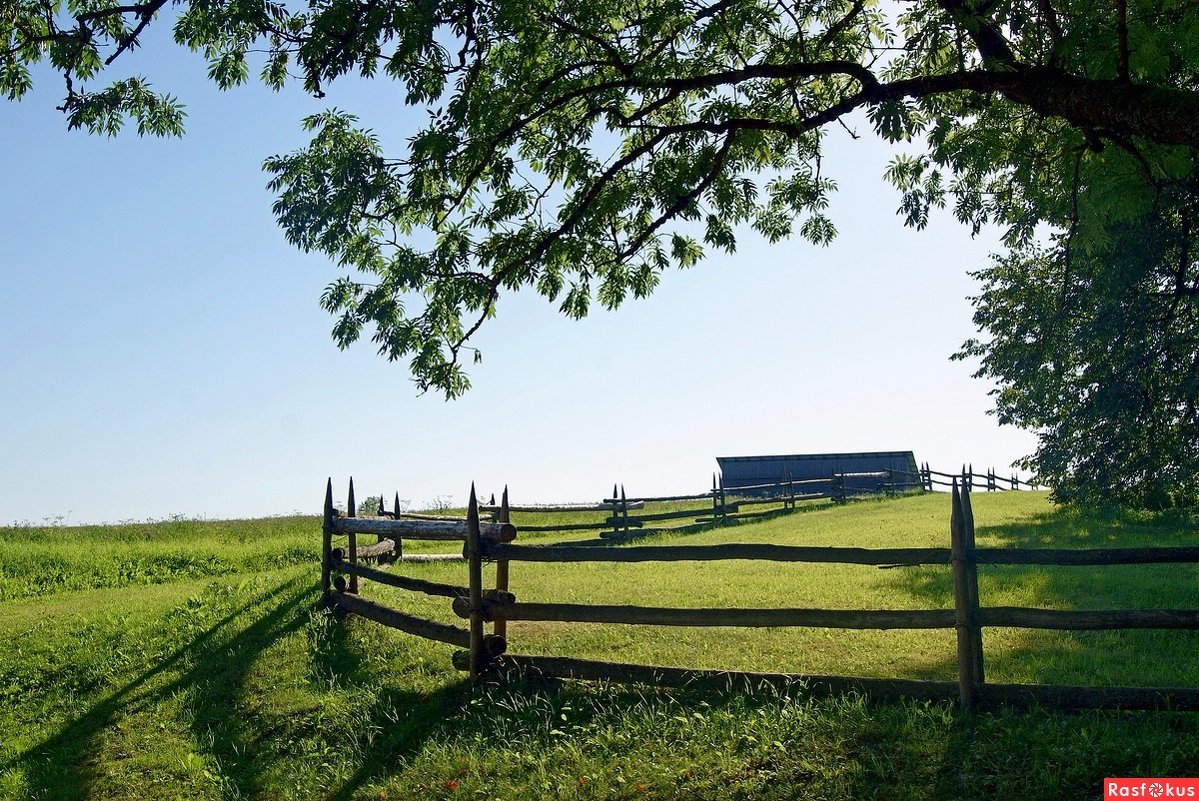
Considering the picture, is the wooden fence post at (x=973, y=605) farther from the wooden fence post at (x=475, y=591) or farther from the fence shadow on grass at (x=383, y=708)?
the wooden fence post at (x=475, y=591)

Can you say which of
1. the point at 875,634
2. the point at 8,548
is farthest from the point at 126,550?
the point at 875,634

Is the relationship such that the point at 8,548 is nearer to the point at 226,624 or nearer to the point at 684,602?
the point at 226,624

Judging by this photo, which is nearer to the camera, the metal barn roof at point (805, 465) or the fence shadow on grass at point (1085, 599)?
the fence shadow on grass at point (1085, 599)

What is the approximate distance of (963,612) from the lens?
26.2ft

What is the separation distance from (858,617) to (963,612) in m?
0.92

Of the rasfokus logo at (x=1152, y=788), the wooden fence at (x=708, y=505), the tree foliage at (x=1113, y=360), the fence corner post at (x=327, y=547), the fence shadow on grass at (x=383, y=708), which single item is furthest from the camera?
the wooden fence at (x=708, y=505)

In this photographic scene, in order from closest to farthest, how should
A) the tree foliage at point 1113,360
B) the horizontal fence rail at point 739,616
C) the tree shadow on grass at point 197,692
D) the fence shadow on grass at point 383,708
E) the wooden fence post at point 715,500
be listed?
the horizontal fence rail at point 739,616 < the fence shadow on grass at point 383,708 < the tree shadow on grass at point 197,692 < the tree foliage at point 1113,360 < the wooden fence post at point 715,500

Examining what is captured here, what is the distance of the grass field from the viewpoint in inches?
278

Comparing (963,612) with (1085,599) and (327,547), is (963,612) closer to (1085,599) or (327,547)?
(1085,599)

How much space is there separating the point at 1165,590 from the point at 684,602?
703 centimetres

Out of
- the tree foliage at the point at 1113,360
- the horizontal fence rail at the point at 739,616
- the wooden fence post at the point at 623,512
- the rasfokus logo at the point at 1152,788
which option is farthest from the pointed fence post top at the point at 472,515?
the wooden fence post at the point at 623,512

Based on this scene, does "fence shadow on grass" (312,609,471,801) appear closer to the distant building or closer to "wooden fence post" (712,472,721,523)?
"wooden fence post" (712,472,721,523)

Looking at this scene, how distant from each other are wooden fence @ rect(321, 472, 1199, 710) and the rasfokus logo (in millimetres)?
1149

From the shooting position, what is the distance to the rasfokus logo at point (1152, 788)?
20.6 feet
